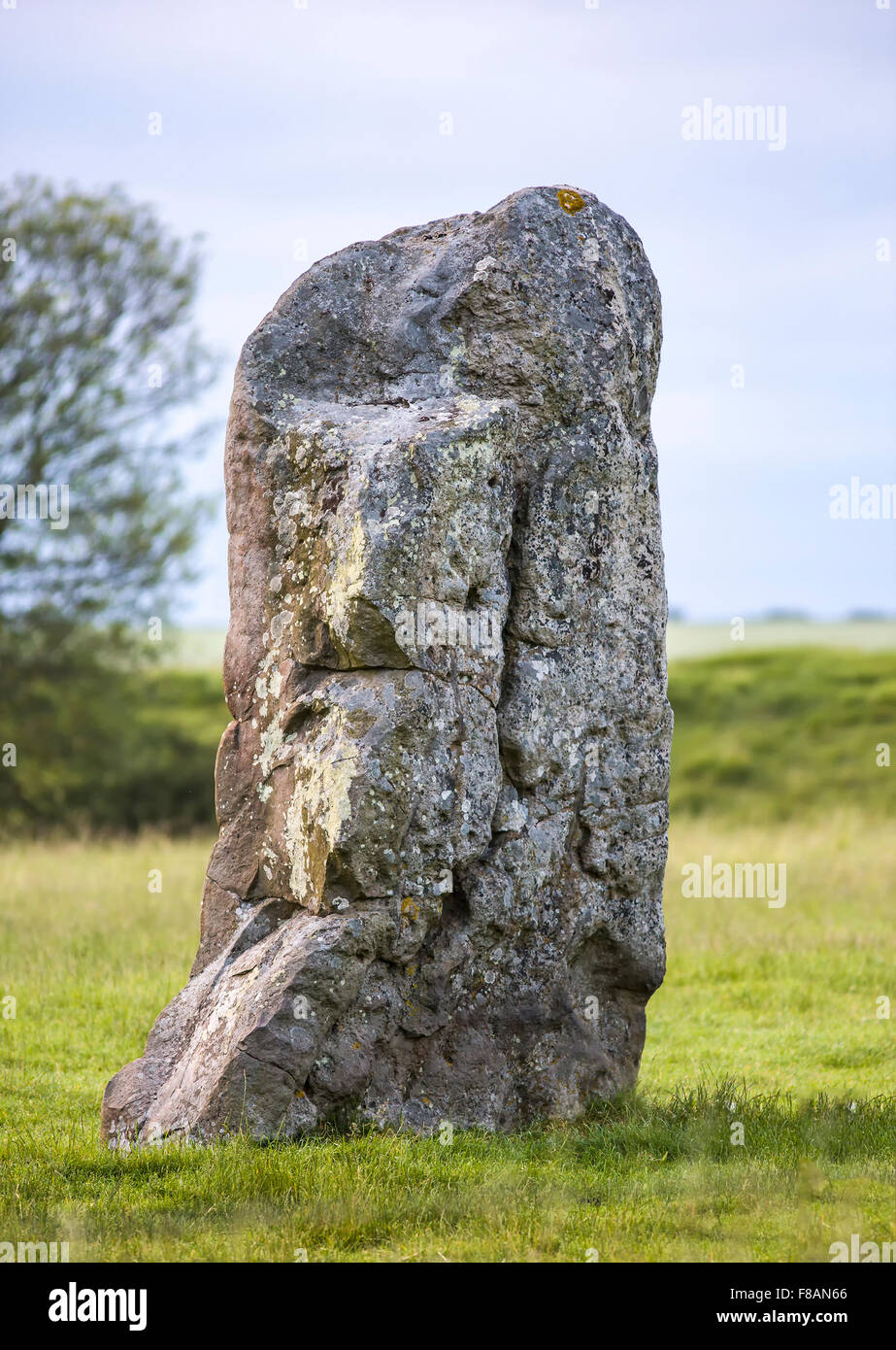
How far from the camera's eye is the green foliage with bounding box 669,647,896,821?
78.1ft

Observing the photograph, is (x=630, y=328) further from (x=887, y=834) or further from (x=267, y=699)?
(x=887, y=834)

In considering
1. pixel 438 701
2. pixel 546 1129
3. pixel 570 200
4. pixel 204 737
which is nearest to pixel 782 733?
pixel 204 737

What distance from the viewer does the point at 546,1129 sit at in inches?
275

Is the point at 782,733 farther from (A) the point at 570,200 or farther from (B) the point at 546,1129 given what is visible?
(B) the point at 546,1129

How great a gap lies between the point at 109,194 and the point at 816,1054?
1684 cm

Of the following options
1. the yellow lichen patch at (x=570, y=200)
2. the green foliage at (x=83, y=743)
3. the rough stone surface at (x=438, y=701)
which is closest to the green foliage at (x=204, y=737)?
the green foliage at (x=83, y=743)

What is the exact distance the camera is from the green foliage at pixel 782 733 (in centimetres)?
2380

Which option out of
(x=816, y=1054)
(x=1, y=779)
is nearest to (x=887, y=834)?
(x=816, y=1054)

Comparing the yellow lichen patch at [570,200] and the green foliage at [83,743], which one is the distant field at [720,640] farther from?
the yellow lichen patch at [570,200]

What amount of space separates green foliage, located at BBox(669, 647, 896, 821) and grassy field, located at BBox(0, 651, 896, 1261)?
22.9 feet

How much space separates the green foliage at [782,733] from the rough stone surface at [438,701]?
1570cm

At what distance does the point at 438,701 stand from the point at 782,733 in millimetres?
20959

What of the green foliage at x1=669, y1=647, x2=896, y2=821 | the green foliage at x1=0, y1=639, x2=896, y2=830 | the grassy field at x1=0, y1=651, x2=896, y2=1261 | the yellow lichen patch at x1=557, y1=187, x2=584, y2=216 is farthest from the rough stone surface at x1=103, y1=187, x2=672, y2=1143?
the green foliage at x1=669, y1=647, x2=896, y2=821
